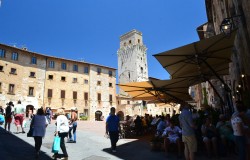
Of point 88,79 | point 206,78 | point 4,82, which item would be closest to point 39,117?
point 206,78

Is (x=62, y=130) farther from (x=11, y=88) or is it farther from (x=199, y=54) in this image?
(x=11, y=88)

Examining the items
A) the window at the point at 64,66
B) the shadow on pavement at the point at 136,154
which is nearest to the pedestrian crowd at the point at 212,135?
the shadow on pavement at the point at 136,154

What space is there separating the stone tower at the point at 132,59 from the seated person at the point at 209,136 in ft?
161

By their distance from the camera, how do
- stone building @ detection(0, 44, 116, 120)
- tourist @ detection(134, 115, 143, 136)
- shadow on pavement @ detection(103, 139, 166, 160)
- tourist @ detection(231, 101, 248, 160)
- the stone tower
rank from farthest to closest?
1. the stone tower
2. stone building @ detection(0, 44, 116, 120)
3. tourist @ detection(134, 115, 143, 136)
4. shadow on pavement @ detection(103, 139, 166, 160)
5. tourist @ detection(231, 101, 248, 160)

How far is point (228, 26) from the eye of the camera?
750 centimetres

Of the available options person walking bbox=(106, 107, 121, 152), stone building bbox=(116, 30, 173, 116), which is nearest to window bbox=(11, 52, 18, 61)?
person walking bbox=(106, 107, 121, 152)

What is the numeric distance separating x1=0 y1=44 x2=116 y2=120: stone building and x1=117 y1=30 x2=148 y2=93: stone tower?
16887 millimetres

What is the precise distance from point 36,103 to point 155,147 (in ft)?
91.8

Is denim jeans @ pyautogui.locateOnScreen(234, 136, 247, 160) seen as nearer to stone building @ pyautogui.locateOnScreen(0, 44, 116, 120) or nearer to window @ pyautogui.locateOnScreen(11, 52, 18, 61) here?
stone building @ pyautogui.locateOnScreen(0, 44, 116, 120)

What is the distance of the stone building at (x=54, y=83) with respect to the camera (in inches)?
1172

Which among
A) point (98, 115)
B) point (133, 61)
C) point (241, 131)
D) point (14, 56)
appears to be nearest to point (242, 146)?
point (241, 131)

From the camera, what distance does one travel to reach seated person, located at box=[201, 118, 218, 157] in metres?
6.33

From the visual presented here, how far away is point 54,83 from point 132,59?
2917 cm

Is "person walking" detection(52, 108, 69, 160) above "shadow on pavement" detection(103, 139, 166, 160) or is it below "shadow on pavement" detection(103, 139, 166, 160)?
above
